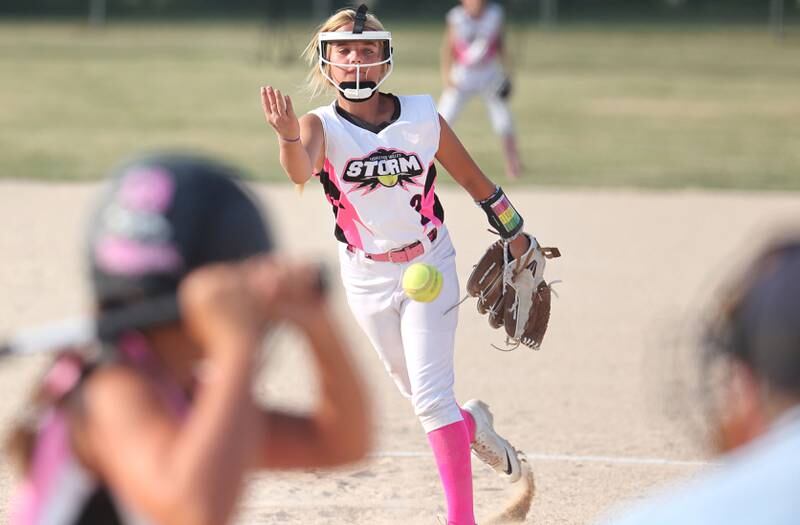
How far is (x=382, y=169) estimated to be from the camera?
5.23 meters

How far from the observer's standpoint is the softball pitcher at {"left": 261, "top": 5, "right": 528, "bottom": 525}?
202 inches

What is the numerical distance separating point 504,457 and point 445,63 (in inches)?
438

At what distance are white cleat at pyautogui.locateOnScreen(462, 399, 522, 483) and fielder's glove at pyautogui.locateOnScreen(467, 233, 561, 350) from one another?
46 centimetres

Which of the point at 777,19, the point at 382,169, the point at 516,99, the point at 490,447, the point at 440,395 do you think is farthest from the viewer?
the point at 777,19

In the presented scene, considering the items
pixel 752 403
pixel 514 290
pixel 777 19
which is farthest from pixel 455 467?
pixel 777 19

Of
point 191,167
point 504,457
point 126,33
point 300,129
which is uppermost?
point 191,167

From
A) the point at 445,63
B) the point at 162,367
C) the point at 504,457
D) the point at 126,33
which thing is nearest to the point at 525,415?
the point at 504,457

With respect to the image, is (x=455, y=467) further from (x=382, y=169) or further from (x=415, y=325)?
(x=382, y=169)

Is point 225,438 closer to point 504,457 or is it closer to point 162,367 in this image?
point 162,367

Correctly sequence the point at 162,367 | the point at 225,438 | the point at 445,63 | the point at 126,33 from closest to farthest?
the point at 225,438
the point at 162,367
the point at 445,63
the point at 126,33

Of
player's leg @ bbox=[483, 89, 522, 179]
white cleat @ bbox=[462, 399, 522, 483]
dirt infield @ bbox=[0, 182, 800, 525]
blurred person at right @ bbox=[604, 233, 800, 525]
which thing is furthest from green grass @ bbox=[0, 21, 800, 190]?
blurred person at right @ bbox=[604, 233, 800, 525]

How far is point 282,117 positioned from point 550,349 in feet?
13.1

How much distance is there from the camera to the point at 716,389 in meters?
2.05

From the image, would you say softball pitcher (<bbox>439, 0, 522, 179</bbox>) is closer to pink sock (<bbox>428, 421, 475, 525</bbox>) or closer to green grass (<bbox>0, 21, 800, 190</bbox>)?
green grass (<bbox>0, 21, 800, 190</bbox>)
